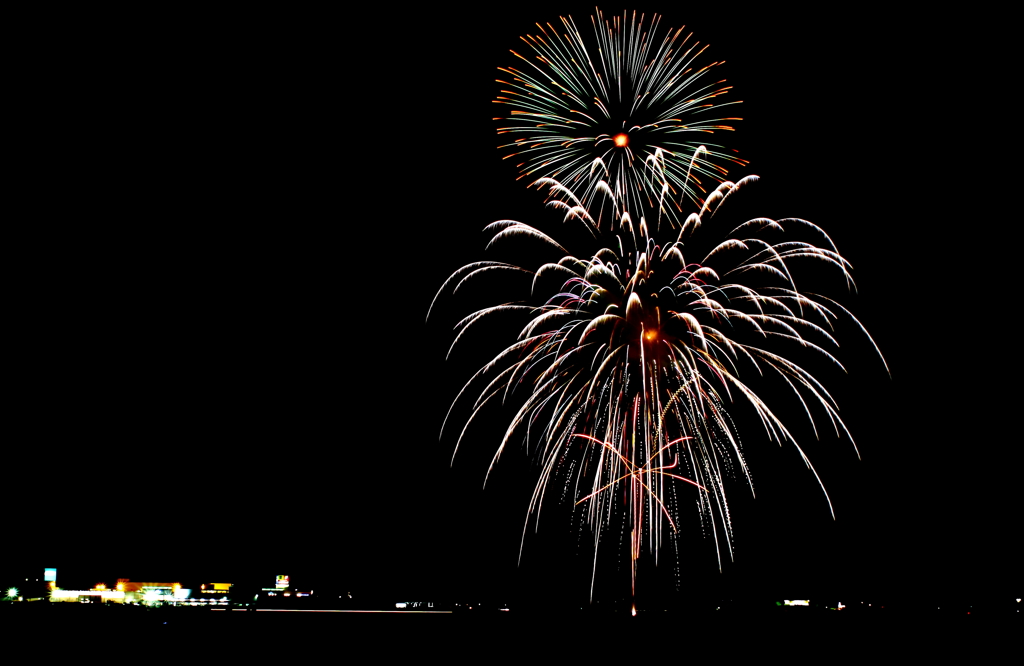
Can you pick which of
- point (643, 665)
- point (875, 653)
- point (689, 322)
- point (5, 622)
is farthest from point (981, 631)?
point (5, 622)

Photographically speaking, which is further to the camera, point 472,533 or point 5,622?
point 472,533

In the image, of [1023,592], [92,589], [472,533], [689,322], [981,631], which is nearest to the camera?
[689,322]

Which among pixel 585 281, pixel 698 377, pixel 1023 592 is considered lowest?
pixel 1023 592

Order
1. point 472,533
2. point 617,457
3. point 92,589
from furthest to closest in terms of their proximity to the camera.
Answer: point 472,533, point 92,589, point 617,457

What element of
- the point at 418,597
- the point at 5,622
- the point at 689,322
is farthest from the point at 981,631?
the point at 418,597

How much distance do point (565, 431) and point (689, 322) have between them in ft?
16.2

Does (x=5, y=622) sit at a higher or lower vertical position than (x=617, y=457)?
lower

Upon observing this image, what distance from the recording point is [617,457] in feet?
79.4

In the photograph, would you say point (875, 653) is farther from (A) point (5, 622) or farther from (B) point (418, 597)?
(B) point (418, 597)

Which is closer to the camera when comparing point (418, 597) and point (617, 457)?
point (617, 457)

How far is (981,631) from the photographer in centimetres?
3331

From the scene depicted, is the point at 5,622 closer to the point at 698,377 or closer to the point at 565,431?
the point at 565,431

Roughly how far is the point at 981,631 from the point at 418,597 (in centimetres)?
5735

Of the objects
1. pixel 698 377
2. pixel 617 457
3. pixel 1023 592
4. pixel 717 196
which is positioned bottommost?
pixel 1023 592
